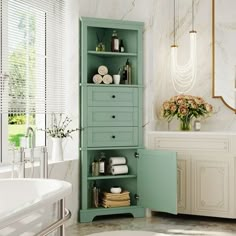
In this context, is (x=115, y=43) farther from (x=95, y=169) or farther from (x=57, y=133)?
(x=95, y=169)

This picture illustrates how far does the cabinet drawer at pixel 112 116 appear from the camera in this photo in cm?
434

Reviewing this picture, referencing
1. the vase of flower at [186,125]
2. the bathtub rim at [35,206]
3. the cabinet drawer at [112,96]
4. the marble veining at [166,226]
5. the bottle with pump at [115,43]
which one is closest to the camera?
the bathtub rim at [35,206]

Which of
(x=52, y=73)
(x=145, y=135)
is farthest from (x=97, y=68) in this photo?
(x=145, y=135)

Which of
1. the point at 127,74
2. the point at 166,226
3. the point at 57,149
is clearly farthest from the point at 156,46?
the point at 166,226

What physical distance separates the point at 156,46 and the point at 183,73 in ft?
1.59

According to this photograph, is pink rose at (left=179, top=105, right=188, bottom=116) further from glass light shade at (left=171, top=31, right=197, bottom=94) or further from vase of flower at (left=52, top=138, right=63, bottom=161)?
vase of flower at (left=52, top=138, right=63, bottom=161)

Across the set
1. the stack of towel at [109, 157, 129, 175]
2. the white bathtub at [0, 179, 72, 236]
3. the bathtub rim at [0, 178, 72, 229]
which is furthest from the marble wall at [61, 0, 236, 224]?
the bathtub rim at [0, 178, 72, 229]

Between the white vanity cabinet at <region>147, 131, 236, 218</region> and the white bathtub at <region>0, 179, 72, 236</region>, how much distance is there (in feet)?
6.45

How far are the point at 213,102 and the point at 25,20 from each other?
83.7 inches

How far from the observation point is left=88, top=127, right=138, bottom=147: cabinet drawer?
171 inches

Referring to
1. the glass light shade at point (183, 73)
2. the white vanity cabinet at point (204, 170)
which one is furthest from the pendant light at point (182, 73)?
the white vanity cabinet at point (204, 170)

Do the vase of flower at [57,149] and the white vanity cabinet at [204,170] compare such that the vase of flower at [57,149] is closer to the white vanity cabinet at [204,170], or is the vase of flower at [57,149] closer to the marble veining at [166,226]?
the marble veining at [166,226]

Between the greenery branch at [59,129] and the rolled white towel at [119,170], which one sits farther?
the rolled white towel at [119,170]

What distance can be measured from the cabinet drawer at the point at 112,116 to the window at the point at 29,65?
34cm
